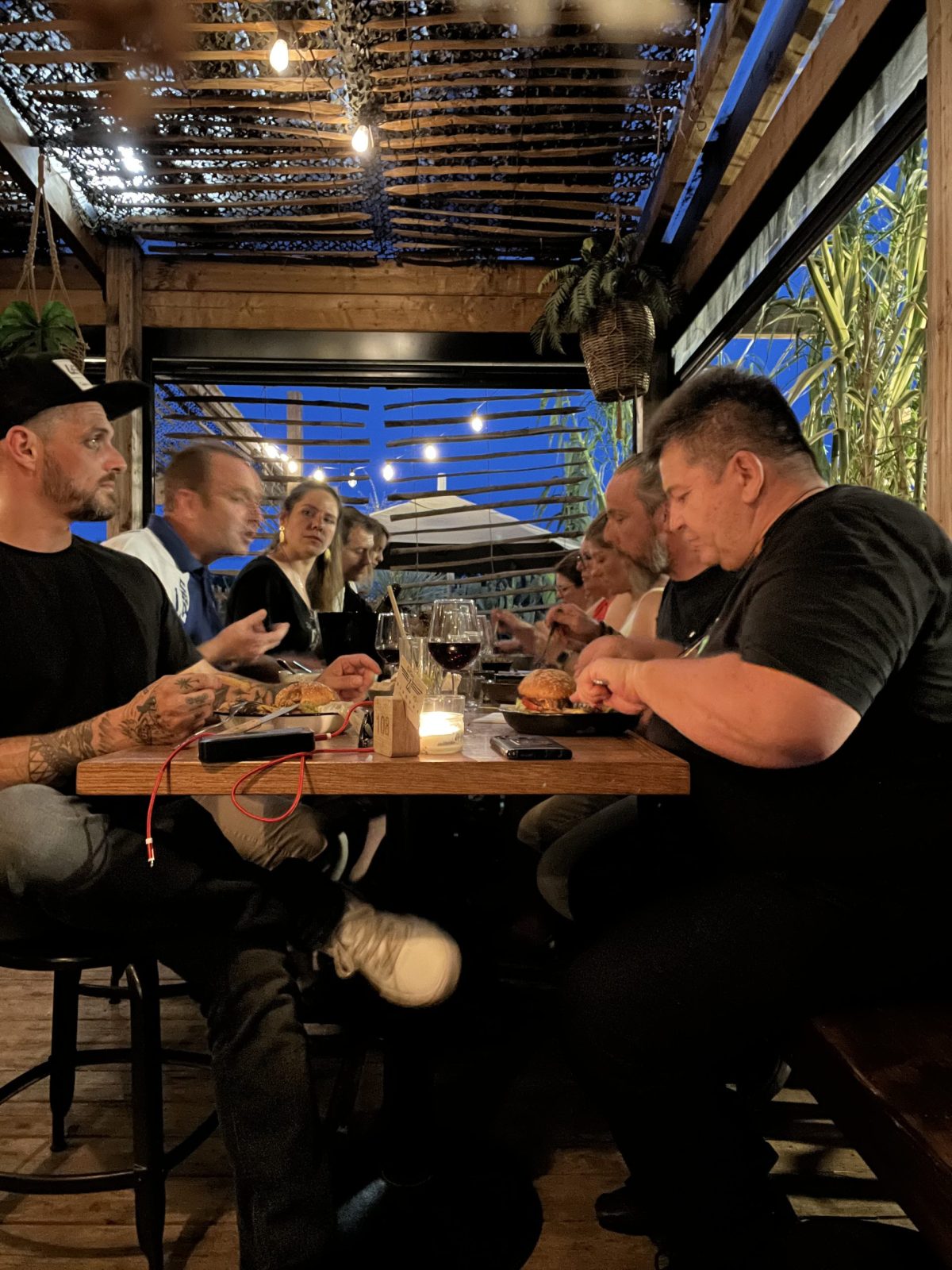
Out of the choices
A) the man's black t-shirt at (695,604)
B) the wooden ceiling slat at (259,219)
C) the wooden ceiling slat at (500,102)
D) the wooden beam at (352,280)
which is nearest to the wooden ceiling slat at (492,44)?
the wooden ceiling slat at (500,102)

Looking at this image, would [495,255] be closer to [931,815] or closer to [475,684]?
[475,684]

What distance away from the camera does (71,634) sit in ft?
5.87

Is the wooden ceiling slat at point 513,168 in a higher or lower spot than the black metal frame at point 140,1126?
higher

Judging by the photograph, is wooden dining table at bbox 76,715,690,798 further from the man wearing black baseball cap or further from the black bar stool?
the black bar stool

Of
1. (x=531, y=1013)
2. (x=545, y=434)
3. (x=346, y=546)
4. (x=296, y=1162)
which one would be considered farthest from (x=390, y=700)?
(x=545, y=434)

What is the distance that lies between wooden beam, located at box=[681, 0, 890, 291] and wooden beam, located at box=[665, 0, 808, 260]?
0.24 ft

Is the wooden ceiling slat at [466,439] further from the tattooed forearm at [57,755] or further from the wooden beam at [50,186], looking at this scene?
the tattooed forearm at [57,755]

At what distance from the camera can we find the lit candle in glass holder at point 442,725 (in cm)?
136

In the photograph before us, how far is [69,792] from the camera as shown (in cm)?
162

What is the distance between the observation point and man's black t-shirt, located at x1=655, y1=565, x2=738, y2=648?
2.24 m

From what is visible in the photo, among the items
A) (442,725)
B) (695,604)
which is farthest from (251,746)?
(695,604)

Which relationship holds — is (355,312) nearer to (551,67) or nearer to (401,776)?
(551,67)

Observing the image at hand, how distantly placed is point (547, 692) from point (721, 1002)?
2.22 ft

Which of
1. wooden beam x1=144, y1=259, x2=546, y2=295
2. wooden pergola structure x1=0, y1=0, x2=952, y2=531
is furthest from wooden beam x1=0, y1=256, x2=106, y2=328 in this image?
wooden beam x1=144, y1=259, x2=546, y2=295
